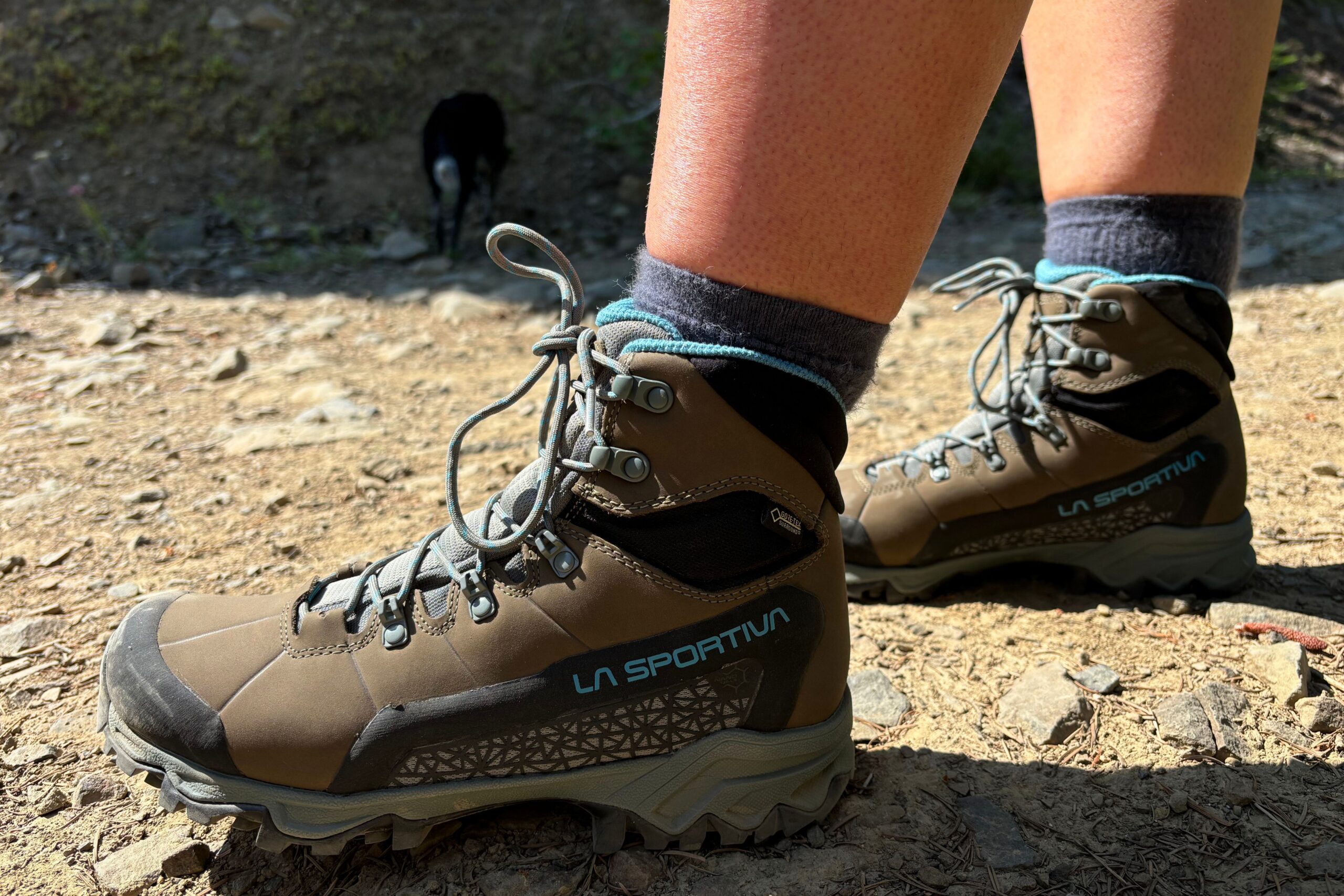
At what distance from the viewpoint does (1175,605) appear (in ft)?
4.98

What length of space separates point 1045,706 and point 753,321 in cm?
71

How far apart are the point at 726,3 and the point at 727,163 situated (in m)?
0.14

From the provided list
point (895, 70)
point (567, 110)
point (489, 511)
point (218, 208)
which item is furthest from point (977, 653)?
point (567, 110)

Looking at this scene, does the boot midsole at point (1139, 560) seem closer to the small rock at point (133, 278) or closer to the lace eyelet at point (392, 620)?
the lace eyelet at point (392, 620)

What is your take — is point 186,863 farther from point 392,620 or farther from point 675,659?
point 675,659

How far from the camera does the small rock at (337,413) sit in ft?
8.14

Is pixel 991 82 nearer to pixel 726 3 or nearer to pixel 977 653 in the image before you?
pixel 726 3

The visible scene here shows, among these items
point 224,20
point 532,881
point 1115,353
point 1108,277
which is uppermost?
point 224,20

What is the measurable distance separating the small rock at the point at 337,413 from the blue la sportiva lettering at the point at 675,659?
165 cm

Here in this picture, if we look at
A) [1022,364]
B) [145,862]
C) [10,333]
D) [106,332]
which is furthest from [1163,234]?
[10,333]

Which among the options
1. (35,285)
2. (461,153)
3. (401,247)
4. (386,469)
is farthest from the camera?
(461,153)

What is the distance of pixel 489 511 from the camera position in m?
1.11

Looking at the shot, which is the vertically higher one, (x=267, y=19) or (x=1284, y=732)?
(x=267, y=19)

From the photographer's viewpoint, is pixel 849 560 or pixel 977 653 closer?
pixel 977 653
